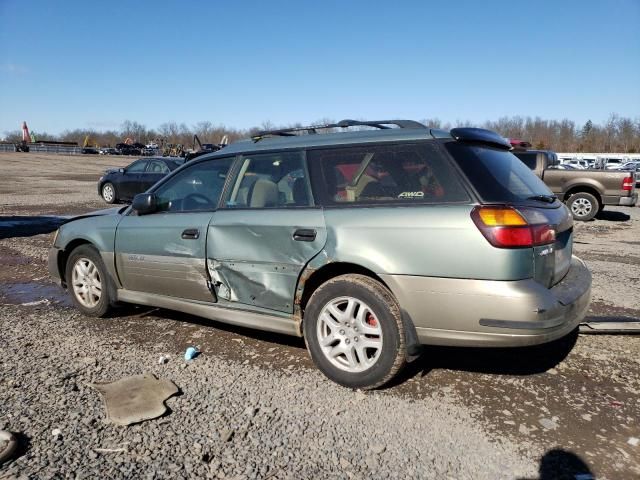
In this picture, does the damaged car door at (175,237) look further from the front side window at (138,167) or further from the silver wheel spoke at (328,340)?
the front side window at (138,167)

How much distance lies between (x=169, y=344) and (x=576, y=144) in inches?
4301

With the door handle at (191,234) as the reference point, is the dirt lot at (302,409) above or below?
below

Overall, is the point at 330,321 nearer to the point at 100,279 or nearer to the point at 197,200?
the point at 197,200

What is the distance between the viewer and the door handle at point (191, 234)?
411cm

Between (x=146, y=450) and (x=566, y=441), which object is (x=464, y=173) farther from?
(x=146, y=450)

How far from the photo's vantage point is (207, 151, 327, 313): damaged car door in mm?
3602

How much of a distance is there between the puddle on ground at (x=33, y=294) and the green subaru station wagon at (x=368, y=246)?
5.84 ft

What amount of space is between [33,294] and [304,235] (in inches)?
158

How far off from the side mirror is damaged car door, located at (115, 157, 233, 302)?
3 cm

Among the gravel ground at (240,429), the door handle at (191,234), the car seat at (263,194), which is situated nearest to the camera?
the gravel ground at (240,429)

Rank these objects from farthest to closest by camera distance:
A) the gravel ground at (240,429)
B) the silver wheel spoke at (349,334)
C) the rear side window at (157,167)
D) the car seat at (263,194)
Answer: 1. the rear side window at (157,167)
2. the car seat at (263,194)
3. the silver wheel spoke at (349,334)
4. the gravel ground at (240,429)

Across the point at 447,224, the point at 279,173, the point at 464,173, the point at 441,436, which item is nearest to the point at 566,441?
the point at 441,436

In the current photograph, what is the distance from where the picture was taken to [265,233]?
375 centimetres

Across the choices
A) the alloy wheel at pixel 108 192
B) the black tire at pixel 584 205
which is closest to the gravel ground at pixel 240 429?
the black tire at pixel 584 205
